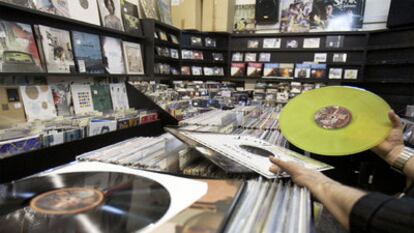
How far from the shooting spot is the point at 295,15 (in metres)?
4.83

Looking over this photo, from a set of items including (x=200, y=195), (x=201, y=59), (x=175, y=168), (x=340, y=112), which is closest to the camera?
(x=200, y=195)

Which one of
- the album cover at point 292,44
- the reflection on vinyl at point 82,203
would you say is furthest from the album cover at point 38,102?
the album cover at point 292,44

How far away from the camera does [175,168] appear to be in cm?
76

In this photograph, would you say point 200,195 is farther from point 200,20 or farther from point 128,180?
point 200,20

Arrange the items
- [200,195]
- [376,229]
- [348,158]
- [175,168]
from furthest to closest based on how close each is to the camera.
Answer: [348,158], [175,168], [200,195], [376,229]

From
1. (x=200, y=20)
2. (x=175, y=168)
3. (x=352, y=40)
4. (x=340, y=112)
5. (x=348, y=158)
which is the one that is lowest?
(x=348, y=158)

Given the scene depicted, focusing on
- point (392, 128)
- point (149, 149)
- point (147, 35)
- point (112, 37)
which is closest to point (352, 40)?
point (147, 35)

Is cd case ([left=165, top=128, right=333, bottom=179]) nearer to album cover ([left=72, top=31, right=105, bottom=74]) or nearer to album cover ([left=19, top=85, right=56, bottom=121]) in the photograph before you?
album cover ([left=19, top=85, right=56, bottom=121])

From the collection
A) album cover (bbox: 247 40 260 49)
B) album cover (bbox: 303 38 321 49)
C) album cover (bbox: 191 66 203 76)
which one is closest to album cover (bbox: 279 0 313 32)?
album cover (bbox: 303 38 321 49)

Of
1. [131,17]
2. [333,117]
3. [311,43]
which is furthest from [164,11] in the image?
[333,117]

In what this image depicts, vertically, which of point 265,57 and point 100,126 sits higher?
point 265,57

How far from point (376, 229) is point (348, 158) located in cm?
233

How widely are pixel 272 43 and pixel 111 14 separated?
124 inches

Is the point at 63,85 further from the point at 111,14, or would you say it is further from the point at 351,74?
the point at 351,74
